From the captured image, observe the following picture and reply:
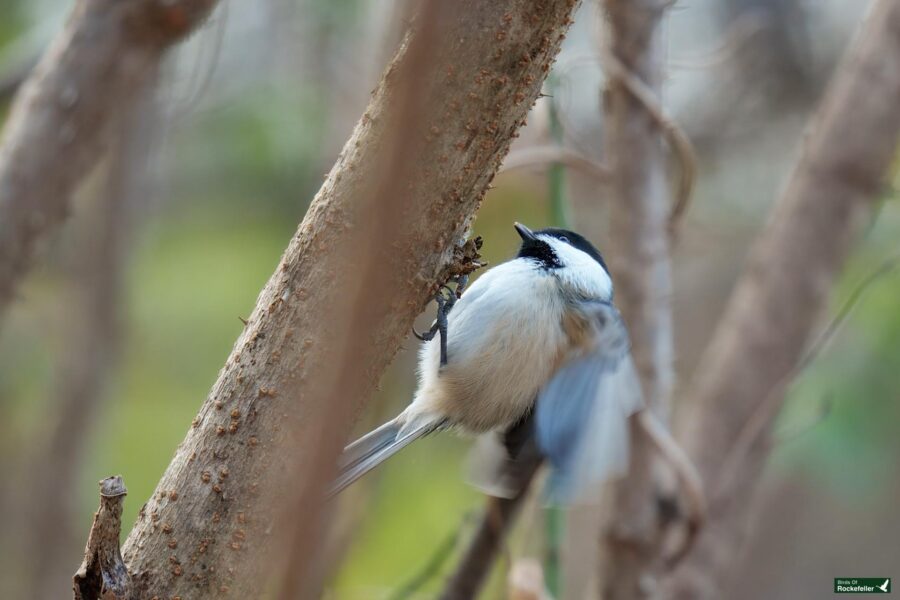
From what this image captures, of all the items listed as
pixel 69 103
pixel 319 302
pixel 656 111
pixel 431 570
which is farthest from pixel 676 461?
pixel 69 103

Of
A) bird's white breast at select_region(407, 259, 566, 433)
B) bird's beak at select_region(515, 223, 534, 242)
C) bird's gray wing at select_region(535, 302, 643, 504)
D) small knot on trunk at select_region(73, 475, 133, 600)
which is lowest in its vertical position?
small knot on trunk at select_region(73, 475, 133, 600)

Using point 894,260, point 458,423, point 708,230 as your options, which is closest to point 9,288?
point 458,423

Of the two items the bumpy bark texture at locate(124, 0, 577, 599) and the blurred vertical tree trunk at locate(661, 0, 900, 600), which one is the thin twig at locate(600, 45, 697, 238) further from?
the bumpy bark texture at locate(124, 0, 577, 599)

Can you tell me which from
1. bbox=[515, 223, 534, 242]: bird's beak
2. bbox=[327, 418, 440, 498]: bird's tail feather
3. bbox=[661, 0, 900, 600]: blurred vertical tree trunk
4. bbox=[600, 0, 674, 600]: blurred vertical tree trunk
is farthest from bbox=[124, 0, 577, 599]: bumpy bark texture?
bbox=[661, 0, 900, 600]: blurred vertical tree trunk

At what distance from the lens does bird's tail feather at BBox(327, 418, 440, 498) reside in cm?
112

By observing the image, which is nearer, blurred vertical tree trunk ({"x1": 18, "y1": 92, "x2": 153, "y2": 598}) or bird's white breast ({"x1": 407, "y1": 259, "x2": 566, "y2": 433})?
bird's white breast ({"x1": 407, "y1": 259, "x2": 566, "y2": 433})

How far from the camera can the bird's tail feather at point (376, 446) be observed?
3.67 ft

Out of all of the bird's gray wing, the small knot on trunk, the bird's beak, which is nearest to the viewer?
the small knot on trunk

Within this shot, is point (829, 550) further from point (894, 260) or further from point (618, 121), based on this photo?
point (618, 121)

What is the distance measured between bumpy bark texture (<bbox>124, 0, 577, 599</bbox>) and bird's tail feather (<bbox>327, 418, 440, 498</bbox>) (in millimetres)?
310

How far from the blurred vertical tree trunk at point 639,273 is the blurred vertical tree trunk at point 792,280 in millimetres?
228

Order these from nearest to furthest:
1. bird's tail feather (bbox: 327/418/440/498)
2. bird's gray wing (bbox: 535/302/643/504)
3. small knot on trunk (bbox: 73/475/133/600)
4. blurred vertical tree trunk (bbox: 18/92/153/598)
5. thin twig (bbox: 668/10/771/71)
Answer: small knot on trunk (bbox: 73/475/133/600)
bird's gray wing (bbox: 535/302/643/504)
bird's tail feather (bbox: 327/418/440/498)
thin twig (bbox: 668/10/771/71)
blurred vertical tree trunk (bbox: 18/92/153/598)

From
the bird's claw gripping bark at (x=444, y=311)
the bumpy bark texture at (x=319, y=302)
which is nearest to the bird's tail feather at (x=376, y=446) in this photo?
the bird's claw gripping bark at (x=444, y=311)

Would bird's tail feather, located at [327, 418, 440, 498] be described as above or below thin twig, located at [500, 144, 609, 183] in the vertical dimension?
below
